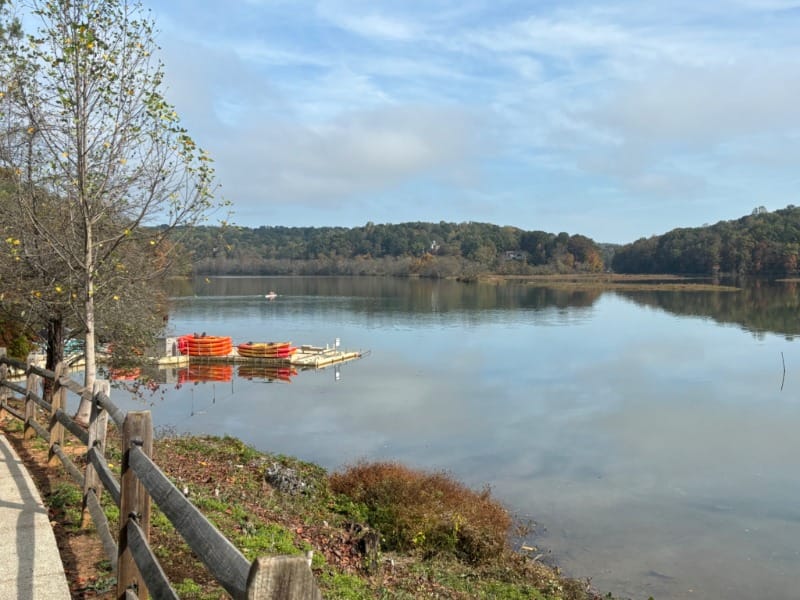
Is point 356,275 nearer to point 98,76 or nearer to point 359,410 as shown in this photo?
point 359,410

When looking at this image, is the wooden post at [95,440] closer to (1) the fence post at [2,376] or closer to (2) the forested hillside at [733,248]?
(1) the fence post at [2,376]

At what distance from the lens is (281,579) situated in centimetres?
217

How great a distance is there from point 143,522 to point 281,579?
2725mm

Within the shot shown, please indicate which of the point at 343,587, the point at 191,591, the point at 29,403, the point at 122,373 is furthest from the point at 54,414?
the point at 122,373

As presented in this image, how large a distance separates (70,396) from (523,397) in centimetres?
1935

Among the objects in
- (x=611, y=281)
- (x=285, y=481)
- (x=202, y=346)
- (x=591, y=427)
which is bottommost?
(x=591, y=427)

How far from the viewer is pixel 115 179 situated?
12.7 m

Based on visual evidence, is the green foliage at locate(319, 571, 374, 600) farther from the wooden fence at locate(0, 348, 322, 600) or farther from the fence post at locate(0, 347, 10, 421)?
the fence post at locate(0, 347, 10, 421)

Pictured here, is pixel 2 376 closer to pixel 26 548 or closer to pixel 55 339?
pixel 55 339

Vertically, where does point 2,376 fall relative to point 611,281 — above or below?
below

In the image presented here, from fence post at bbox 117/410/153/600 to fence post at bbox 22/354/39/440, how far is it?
20.4ft


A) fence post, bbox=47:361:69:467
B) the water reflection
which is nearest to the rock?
fence post, bbox=47:361:69:467

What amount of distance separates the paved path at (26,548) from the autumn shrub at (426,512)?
624cm

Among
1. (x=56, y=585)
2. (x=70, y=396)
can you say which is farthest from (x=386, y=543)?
(x=70, y=396)
